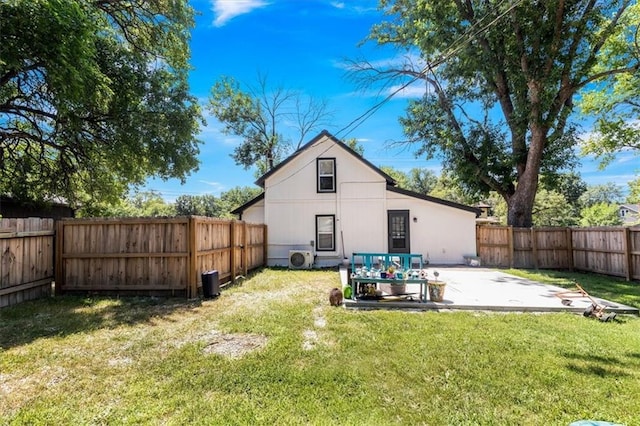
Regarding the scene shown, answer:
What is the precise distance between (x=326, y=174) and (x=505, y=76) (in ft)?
32.9

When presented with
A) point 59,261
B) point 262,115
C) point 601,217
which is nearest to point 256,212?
point 59,261

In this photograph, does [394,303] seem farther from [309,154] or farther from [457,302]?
[309,154]

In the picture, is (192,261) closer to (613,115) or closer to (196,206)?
(613,115)

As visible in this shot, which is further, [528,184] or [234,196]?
[234,196]

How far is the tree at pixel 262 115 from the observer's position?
24.9 m

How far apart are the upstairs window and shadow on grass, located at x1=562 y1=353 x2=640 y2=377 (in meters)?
10.9

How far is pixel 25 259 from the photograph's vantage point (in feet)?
21.9

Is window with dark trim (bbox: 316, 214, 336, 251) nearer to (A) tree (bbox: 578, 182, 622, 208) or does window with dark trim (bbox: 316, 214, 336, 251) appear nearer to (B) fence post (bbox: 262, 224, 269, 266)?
(B) fence post (bbox: 262, 224, 269, 266)

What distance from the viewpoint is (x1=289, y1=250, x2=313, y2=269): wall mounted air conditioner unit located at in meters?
13.1

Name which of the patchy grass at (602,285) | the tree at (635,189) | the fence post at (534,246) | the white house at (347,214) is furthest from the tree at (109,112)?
the tree at (635,189)

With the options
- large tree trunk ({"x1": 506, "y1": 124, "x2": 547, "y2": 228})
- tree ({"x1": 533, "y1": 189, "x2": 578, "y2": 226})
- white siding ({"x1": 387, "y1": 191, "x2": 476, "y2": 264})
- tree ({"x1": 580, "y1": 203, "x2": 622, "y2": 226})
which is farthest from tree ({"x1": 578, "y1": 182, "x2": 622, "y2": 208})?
white siding ({"x1": 387, "y1": 191, "x2": 476, "y2": 264})

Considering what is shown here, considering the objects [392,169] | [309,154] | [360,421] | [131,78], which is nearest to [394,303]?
[360,421]

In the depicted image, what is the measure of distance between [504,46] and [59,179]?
1998 centimetres

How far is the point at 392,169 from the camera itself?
145ft
